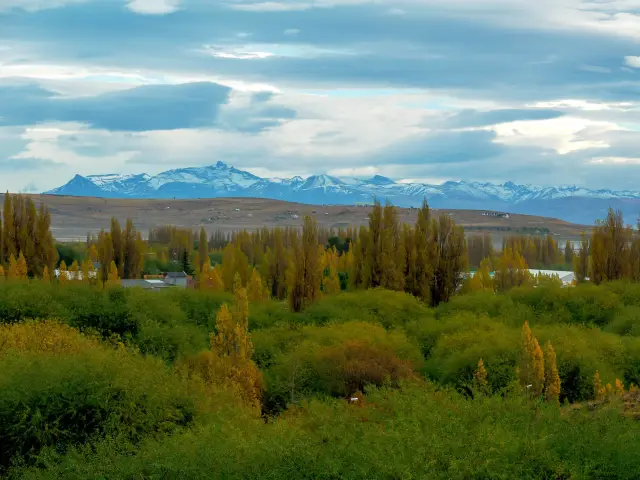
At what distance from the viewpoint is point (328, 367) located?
42.8 metres

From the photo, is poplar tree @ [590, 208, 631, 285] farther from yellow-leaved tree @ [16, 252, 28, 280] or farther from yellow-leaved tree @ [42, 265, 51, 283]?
yellow-leaved tree @ [16, 252, 28, 280]

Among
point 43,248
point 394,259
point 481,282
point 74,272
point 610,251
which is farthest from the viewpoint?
point 74,272

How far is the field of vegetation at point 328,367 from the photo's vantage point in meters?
21.4

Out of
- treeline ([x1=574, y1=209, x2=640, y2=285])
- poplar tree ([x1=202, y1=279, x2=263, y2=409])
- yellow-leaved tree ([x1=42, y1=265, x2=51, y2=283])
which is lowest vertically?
poplar tree ([x1=202, y1=279, x2=263, y2=409])

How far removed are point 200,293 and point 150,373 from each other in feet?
108

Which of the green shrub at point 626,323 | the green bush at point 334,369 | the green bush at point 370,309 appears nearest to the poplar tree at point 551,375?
the green bush at point 334,369

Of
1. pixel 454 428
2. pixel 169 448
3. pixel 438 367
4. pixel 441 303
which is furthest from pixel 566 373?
pixel 169 448

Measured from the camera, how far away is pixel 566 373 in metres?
42.9

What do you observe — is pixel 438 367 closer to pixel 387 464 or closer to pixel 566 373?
pixel 566 373

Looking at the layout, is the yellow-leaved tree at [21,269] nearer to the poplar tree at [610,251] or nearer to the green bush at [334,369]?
the green bush at [334,369]

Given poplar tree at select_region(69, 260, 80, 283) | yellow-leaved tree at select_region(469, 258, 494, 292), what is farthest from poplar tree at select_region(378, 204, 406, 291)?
poplar tree at select_region(69, 260, 80, 283)

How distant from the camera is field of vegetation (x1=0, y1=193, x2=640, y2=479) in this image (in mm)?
21375

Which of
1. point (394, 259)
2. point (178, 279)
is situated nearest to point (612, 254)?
point (394, 259)

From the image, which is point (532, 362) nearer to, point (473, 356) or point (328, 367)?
point (473, 356)
